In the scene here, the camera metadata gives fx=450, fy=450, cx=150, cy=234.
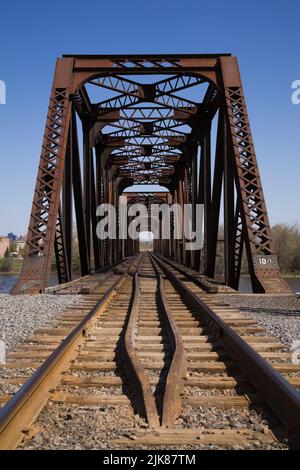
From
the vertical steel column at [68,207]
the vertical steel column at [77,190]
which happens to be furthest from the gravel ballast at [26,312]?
the vertical steel column at [77,190]

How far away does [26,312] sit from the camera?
23.6ft

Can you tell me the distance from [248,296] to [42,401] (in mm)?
6809

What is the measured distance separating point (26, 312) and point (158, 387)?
433 centimetres

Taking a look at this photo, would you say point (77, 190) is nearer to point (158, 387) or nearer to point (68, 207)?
point (68, 207)

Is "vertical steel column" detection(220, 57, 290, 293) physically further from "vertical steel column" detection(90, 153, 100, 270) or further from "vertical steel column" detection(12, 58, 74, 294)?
"vertical steel column" detection(90, 153, 100, 270)

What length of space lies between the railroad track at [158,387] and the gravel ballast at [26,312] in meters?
0.33

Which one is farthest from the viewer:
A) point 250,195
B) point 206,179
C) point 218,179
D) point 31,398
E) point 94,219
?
point 94,219

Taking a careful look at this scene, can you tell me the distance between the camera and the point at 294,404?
2.61 metres

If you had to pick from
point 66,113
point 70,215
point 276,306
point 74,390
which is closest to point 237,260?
point 276,306

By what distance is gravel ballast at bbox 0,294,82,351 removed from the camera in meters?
5.44

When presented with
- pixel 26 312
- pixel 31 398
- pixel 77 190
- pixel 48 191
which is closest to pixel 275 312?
pixel 26 312

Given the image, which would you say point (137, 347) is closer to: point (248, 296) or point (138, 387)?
point (138, 387)

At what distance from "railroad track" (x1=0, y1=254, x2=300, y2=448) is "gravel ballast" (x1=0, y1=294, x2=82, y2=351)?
0.33 metres

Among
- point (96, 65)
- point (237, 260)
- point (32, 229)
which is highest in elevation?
point (96, 65)
